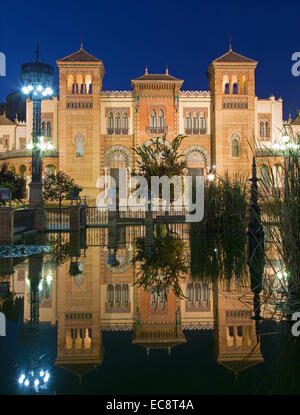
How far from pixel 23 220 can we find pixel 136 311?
9.11 meters

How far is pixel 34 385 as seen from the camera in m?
2.18

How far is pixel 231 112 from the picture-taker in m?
30.6

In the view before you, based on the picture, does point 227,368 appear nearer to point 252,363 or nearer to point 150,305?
point 252,363

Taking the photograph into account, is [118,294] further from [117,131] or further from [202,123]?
[202,123]

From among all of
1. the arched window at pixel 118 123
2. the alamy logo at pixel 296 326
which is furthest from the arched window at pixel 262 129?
the alamy logo at pixel 296 326

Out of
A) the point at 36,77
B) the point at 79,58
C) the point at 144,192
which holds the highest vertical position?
the point at 79,58

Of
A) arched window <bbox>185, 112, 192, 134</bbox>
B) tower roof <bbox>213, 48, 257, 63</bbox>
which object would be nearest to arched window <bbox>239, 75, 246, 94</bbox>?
tower roof <bbox>213, 48, 257, 63</bbox>

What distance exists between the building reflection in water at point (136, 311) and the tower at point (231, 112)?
85.9ft

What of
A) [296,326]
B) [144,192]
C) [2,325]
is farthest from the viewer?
[144,192]

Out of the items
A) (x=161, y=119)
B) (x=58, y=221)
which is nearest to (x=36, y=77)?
(x=58, y=221)

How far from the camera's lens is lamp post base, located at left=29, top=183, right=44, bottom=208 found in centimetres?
1332

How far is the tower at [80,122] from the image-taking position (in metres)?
30.5

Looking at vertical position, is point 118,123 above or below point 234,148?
above
